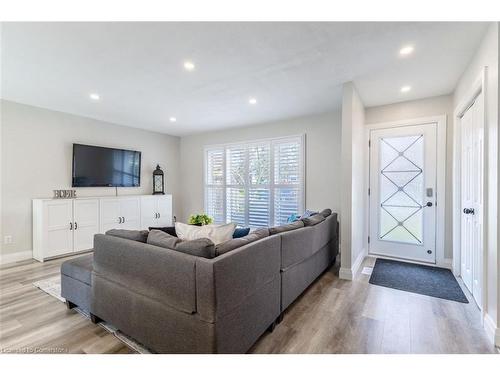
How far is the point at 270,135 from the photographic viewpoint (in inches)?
192

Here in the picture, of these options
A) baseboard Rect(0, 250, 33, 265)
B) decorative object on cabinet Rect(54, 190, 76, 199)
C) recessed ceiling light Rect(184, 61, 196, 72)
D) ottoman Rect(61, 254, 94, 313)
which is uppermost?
recessed ceiling light Rect(184, 61, 196, 72)

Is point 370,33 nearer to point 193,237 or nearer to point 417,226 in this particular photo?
point 193,237

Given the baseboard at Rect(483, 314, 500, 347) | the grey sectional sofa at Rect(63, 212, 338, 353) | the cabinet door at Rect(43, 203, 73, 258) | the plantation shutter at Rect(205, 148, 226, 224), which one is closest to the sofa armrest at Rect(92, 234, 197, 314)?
the grey sectional sofa at Rect(63, 212, 338, 353)

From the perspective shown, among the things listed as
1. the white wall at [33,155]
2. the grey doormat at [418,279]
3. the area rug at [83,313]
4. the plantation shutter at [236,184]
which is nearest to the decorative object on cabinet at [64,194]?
the white wall at [33,155]

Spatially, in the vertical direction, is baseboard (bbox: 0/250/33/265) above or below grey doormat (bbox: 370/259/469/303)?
above

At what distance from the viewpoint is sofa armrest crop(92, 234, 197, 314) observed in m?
1.47

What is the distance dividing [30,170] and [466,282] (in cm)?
630

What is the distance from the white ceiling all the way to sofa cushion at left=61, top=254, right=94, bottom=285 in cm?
202

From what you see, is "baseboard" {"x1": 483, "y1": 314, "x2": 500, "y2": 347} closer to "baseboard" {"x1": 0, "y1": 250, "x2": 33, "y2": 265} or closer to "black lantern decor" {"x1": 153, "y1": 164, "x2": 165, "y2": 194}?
"black lantern decor" {"x1": 153, "y1": 164, "x2": 165, "y2": 194}

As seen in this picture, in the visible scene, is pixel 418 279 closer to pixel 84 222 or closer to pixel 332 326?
pixel 332 326

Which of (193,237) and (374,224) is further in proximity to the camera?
(374,224)

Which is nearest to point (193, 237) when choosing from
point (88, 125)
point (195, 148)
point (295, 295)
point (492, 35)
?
point (295, 295)

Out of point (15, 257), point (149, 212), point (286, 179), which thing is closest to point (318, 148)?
point (286, 179)

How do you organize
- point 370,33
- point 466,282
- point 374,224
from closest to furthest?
1. point 370,33
2. point 466,282
3. point 374,224
